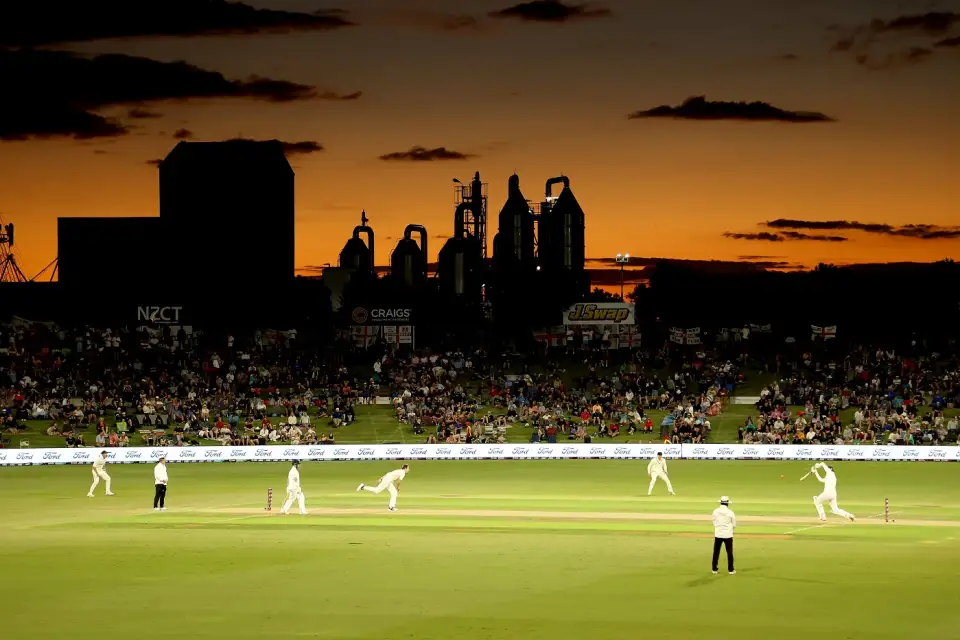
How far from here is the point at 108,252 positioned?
323 feet

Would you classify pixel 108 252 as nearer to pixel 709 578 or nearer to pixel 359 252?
pixel 359 252

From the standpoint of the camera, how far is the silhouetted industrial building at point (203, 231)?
98.8m

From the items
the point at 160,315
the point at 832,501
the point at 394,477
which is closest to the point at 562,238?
the point at 160,315

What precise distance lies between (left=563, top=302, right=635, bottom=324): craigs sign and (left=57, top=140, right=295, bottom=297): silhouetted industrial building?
2708cm

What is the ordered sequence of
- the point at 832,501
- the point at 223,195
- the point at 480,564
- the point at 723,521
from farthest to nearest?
the point at 223,195
the point at 832,501
the point at 480,564
the point at 723,521

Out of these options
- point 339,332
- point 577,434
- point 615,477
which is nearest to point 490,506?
point 615,477

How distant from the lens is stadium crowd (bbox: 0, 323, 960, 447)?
2566 inches

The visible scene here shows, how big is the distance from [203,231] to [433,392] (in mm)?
36183

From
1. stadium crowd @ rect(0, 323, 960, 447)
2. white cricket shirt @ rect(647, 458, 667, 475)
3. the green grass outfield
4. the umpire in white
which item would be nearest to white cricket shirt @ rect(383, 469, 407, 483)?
the green grass outfield

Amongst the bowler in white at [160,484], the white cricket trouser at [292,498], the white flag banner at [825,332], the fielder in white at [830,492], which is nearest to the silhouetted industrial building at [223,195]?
the white flag banner at [825,332]

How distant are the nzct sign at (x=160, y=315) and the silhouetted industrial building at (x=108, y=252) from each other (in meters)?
7.13

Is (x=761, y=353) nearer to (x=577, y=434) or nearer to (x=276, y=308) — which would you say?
(x=577, y=434)

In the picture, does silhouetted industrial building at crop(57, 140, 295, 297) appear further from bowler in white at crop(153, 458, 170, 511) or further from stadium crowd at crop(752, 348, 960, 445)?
bowler in white at crop(153, 458, 170, 511)

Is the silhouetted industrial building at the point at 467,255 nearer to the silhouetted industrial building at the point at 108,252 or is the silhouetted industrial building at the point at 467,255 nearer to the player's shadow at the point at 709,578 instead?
the silhouetted industrial building at the point at 108,252
